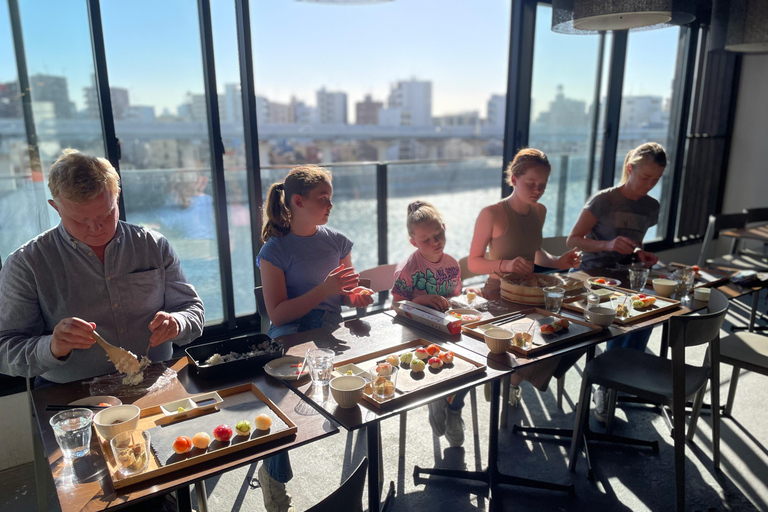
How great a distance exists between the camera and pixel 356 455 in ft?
7.71

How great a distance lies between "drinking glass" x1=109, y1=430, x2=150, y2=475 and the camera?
1033 mm

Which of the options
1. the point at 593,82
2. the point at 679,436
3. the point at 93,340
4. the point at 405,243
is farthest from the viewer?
the point at 593,82

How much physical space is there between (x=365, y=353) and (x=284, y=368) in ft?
0.88

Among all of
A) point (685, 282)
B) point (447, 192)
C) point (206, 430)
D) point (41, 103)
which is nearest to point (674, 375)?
point (685, 282)

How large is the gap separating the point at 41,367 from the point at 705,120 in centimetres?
587

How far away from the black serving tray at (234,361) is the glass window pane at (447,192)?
5.80ft

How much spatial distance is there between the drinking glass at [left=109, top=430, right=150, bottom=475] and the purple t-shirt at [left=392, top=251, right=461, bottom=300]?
125 centimetres

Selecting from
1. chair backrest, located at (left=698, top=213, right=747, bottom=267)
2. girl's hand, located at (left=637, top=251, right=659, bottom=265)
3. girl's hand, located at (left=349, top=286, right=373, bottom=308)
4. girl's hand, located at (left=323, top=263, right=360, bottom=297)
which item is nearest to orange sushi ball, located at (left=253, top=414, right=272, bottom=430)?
girl's hand, located at (left=323, top=263, right=360, bottom=297)

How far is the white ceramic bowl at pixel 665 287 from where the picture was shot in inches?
88.1

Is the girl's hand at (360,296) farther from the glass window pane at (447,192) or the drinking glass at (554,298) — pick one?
the glass window pane at (447,192)

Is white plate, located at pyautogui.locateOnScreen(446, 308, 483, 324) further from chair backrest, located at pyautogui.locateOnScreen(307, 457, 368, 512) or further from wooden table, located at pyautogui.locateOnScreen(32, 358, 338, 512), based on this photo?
chair backrest, located at pyautogui.locateOnScreen(307, 457, 368, 512)

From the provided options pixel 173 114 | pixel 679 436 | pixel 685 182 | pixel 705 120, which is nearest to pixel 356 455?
pixel 679 436

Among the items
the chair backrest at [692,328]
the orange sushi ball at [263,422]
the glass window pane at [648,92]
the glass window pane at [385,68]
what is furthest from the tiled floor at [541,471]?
the glass window pane at [385,68]

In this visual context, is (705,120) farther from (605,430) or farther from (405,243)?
(605,430)
